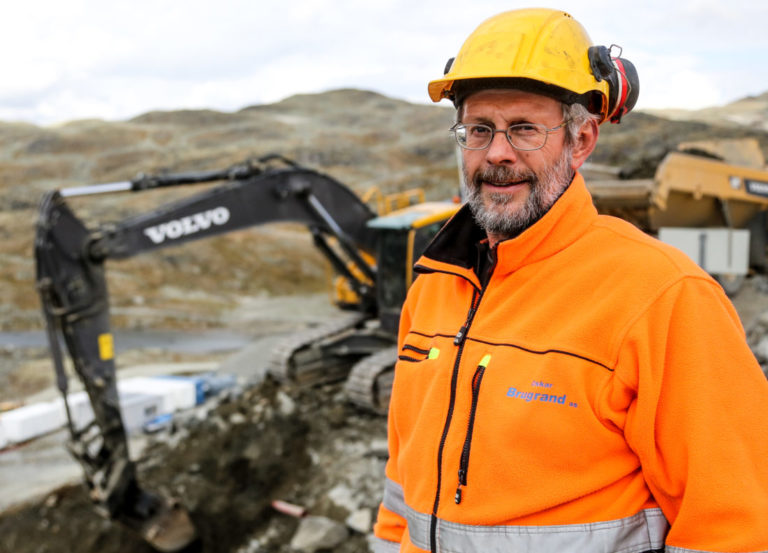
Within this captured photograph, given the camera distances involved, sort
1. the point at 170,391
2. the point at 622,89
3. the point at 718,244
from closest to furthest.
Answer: the point at 622,89 < the point at 718,244 < the point at 170,391

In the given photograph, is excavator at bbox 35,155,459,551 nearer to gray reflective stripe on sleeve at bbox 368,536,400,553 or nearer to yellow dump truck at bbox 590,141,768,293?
yellow dump truck at bbox 590,141,768,293

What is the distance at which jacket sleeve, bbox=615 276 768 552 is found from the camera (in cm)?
128

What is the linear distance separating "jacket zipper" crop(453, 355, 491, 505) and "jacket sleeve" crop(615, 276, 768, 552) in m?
0.34

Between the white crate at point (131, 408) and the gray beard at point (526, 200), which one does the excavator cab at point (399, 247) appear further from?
the gray beard at point (526, 200)

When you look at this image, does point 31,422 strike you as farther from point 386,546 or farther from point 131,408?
point 386,546

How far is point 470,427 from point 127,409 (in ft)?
26.3

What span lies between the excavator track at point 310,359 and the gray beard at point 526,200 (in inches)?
274

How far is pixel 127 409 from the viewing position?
864 centimetres

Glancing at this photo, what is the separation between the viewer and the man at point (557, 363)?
1298 mm

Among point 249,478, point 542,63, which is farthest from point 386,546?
point 249,478

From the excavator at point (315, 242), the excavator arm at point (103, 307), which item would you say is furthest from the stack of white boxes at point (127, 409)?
the excavator arm at point (103, 307)

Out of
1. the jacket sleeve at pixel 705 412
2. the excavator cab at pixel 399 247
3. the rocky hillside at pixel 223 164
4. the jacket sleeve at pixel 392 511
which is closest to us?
the jacket sleeve at pixel 705 412

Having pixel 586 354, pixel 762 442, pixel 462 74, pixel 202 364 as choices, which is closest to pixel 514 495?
pixel 586 354

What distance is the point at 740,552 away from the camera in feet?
4.19
